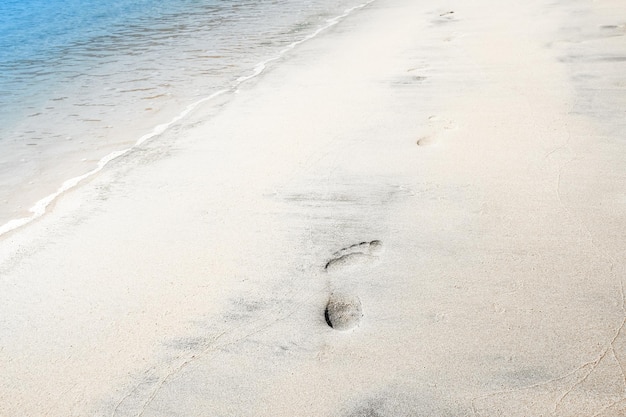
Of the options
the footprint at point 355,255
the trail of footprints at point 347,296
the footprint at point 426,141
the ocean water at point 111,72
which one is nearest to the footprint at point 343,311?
the trail of footprints at point 347,296

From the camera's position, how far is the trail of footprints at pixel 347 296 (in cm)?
219

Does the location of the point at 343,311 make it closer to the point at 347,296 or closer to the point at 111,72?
the point at 347,296

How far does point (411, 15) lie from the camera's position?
28.6 feet

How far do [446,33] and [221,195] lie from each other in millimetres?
4803

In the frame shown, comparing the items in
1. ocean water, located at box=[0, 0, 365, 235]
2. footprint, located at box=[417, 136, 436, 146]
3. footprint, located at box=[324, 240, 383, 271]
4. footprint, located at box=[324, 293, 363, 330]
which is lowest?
footprint, located at box=[324, 293, 363, 330]

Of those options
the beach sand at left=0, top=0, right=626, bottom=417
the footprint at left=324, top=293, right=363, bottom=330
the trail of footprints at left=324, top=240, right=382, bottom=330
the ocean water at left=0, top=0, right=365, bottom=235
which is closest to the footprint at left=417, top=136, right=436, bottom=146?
the beach sand at left=0, top=0, right=626, bottom=417

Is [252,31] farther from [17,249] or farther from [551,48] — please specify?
[17,249]

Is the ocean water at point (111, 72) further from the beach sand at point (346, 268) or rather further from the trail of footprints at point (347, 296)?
the trail of footprints at point (347, 296)

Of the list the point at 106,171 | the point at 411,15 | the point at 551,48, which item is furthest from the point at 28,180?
the point at 411,15

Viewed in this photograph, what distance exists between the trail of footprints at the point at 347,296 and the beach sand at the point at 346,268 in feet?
0.03

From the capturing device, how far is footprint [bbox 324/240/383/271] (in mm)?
2533

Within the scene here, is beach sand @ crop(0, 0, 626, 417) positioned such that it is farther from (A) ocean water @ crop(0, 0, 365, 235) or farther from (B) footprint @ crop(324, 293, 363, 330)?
(A) ocean water @ crop(0, 0, 365, 235)

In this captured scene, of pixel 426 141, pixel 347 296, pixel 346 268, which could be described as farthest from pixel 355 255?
pixel 426 141

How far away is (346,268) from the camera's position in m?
2.50
